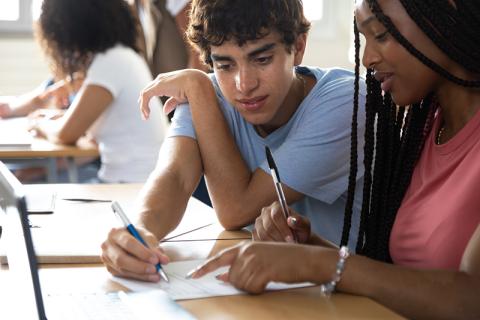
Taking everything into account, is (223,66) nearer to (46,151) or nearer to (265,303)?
(265,303)

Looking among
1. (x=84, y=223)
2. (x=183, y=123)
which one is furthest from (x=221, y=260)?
(x=183, y=123)

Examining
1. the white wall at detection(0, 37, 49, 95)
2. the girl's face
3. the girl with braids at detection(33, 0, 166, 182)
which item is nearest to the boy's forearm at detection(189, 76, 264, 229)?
the girl's face

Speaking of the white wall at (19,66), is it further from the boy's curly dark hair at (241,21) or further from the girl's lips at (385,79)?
the girl's lips at (385,79)

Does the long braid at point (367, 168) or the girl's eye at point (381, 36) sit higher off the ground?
the girl's eye at point (381, 36)

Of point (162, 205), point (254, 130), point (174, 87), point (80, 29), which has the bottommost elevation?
point (162, 205)

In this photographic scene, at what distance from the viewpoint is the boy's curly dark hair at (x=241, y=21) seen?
1.92 metres

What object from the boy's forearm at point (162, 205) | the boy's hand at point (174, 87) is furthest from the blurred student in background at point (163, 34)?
the boy's forearm at point (162, 205)

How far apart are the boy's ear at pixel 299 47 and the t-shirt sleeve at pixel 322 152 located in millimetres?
153

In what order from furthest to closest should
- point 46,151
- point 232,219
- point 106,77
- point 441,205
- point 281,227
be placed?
point 106,77
point 46,151
point 232,219
point 281,227
point 441,205

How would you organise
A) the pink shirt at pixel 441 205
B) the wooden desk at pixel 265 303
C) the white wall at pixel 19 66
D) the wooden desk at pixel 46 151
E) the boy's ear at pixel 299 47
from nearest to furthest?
the wooden desk at pixel 265 303, the pink shirt at pixel 441 205, the boy's ear at pixel 299 47, the wooden desk at pixel 46 151, the white wall at pixel 19 66

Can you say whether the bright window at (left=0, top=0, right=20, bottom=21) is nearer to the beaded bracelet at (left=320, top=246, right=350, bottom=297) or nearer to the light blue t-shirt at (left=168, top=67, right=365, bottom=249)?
the light blue t-shirt at (left=168, top=67, right=365, bottom=249)

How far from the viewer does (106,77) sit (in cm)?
342

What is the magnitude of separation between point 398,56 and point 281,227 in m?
0.41

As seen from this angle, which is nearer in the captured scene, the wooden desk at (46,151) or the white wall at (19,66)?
the wooden desk at (46,151)
